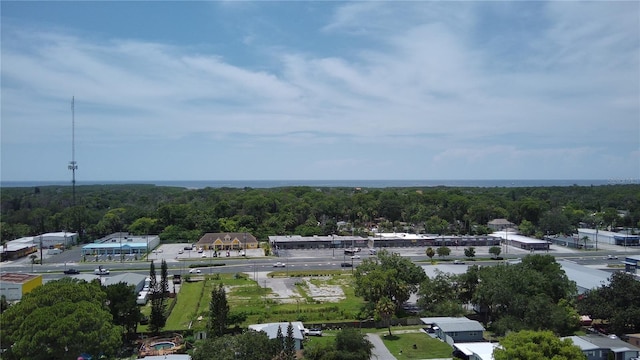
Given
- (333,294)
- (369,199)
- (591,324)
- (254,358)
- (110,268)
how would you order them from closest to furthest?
(254,358) < (591,324) < (333,294) < (110,268) < (369,199)

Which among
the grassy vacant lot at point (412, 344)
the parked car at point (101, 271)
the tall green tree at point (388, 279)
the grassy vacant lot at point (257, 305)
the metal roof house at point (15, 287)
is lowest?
the grassy vacant lot at point (412, 344)

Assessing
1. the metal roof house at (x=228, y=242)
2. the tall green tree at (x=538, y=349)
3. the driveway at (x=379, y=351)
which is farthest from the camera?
the metal roof house at (x=228, y=242)

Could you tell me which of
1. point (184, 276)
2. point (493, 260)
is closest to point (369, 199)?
point (493, 260)

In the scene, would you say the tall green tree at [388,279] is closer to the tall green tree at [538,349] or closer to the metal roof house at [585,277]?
the tall green tree at [538,349]

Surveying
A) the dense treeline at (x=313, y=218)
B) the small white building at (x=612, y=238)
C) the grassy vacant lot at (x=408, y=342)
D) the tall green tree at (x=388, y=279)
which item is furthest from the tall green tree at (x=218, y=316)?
the small white building at (x=612, y=238)

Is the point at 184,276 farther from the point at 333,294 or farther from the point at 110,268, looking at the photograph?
the point at 333,294

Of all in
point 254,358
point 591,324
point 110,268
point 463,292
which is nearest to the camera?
point 254,358
